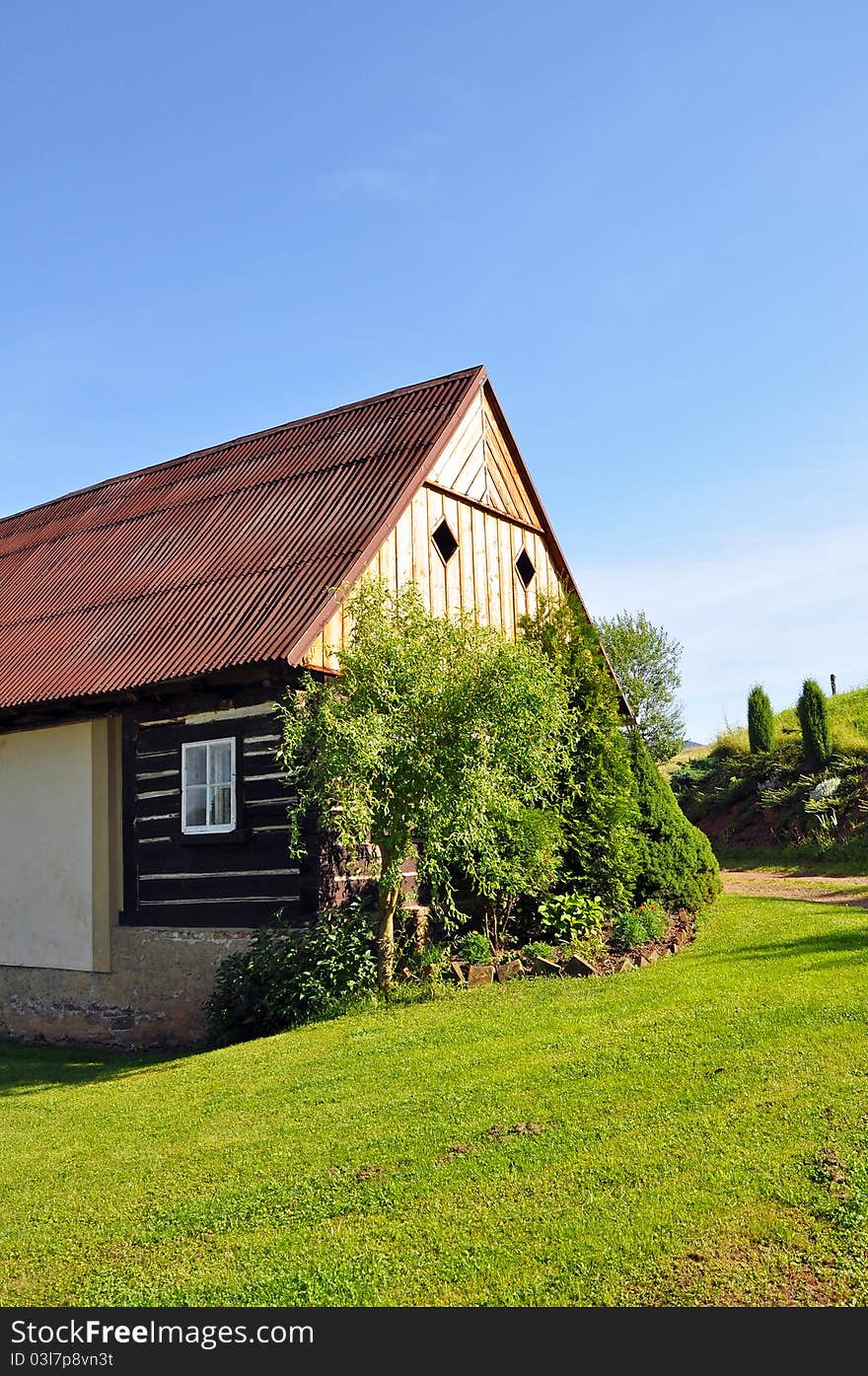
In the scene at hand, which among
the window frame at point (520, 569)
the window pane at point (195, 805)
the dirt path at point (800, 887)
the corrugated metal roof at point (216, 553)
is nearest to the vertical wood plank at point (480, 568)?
the window frame at point (520, 569)

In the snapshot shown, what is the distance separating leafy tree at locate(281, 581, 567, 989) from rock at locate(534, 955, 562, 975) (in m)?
1.09

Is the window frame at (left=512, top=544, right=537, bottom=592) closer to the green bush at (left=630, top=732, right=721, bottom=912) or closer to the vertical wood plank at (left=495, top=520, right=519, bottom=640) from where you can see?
the vertical wood plank at (left=495, top=520, right=519, bottom=640)

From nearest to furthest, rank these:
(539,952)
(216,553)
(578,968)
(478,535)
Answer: (578,968)
(539,952)
(216,553)
(478,535)

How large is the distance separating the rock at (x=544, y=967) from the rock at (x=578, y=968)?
10cm

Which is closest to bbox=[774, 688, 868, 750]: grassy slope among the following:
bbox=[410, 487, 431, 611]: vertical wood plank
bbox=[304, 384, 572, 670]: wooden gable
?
bbox=[304, 384, 572, 670]: wooden gable

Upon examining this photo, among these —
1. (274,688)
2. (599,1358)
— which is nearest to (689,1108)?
(599,1358)

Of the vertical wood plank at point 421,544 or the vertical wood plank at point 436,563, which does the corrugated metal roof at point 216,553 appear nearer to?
the vertical wood plank at point 421,544

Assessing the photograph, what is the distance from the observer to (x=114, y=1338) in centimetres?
495

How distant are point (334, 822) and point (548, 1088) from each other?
3852 millimetres

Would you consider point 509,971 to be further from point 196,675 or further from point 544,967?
point 196,675

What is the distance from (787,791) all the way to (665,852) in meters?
10.5

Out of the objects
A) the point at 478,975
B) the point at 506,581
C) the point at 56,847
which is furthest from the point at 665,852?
the point at 56,847

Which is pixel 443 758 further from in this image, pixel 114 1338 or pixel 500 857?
pixel 114 1338

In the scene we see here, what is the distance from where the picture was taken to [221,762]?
12.8 metres
